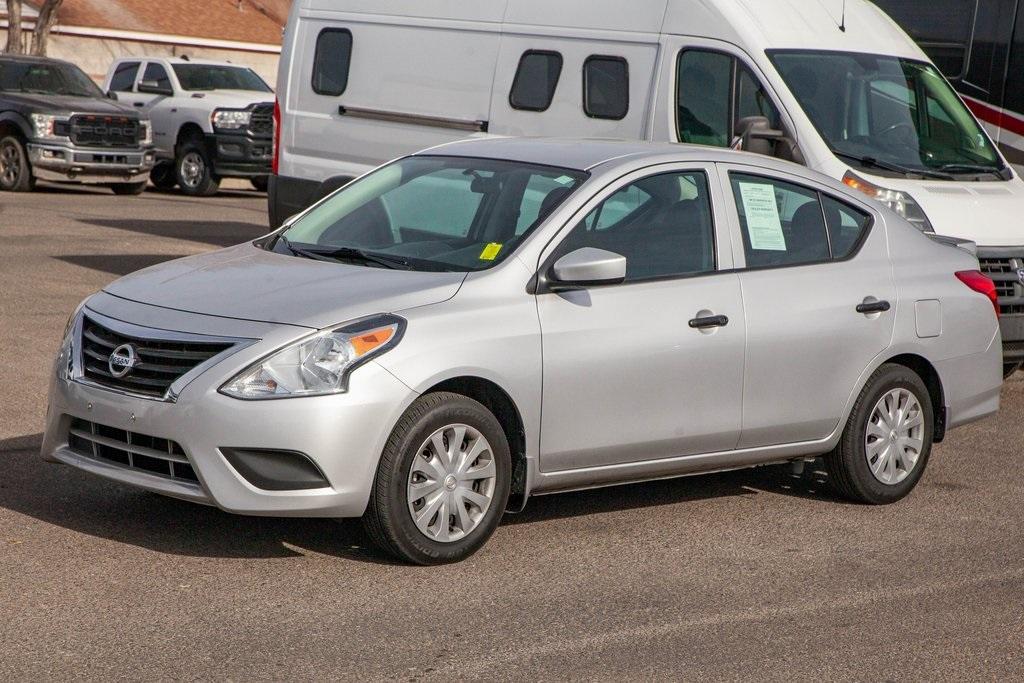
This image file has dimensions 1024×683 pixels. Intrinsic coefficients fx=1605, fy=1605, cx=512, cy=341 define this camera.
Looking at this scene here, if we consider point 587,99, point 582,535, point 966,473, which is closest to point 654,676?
point 582,535

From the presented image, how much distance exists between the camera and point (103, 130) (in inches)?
869

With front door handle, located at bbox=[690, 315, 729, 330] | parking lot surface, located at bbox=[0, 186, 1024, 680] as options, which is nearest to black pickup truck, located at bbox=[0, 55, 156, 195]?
parking lot surface, located at bbox=[0, 186, 1024, 680]

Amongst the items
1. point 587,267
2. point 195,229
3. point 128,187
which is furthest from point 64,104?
point 587,267

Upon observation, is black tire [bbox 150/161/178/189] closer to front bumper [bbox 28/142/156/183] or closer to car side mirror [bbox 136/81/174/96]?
car side mirror [bbox 136/81/174/96]

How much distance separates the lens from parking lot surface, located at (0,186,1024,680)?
5.05 m

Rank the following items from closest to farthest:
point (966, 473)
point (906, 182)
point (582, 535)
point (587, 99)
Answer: point (582, 535), point (966, 473), point (906, 182), point (587, 99)

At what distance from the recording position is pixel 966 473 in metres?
8.14

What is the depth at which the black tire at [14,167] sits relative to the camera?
874 inches

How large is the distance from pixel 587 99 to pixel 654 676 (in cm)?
718

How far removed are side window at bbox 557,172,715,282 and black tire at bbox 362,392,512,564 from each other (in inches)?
34.2

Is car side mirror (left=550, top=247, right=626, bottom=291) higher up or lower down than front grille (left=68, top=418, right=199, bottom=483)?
higher up

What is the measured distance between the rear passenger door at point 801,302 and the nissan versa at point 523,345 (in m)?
0.01

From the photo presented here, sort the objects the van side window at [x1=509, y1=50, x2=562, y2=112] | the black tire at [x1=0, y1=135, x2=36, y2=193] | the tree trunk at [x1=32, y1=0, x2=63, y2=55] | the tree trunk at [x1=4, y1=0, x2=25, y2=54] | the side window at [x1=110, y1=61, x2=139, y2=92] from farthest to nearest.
A: the tree trunk at [x1=4, y1=0, x2=25, y2=54] < the tree trunk at [x1=32, y1=0, x2=63, y2=55] < the side window at [x1=110, y1=61, x2=139, y2=92] < the black tire at [x1=0, y1=135, x2=36, y2=193] < the van side window at [x1=509, y1=50, x2=562, y2=112]

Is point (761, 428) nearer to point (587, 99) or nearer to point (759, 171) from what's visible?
point (759, 171)
